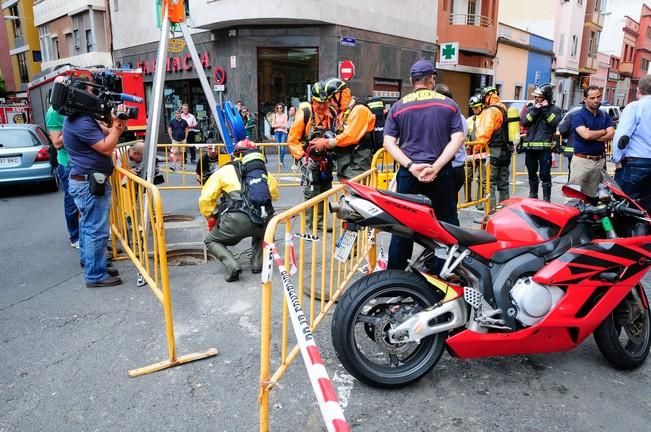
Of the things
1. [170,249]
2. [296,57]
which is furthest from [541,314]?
[296,57]

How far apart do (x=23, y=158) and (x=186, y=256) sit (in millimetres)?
6254

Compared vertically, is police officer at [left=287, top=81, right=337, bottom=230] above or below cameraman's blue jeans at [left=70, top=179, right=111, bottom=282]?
above

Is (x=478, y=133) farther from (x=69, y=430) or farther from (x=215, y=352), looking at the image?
(x=69, y=430)

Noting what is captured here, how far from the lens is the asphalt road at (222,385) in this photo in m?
2.72

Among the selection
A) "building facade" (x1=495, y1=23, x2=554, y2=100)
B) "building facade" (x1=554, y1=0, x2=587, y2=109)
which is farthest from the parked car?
"building facade" (x1=554, y1=0, x2=587, y2=109)

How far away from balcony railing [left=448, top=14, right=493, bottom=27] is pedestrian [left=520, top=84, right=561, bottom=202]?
1756 centimetres

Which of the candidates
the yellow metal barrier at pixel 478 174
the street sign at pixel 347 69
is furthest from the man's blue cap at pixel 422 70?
the street sign at pixel 347 69

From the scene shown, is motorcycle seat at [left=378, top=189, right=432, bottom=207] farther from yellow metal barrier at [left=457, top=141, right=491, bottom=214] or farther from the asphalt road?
yellow metal barrier at [left=457, top=141, right=491, bottom=214]

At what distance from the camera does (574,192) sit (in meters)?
3.17

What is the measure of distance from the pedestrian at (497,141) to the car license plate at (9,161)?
8.67m

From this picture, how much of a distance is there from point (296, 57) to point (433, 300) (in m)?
15.9

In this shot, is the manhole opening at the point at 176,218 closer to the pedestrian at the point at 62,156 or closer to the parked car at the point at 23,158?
the pedestrian at the point at 62,156

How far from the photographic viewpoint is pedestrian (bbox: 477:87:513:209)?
7.12m

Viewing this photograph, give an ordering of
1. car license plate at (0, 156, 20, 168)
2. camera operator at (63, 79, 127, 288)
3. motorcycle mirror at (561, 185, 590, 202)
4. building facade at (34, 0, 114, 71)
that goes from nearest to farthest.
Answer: motorcycle mirror at (561, 185, 590, 202)
camera operator at (63, 79, 127, 288)
car license plate at (0, 156, 20, 168)
building facade at (34, 0, 114, 71)
